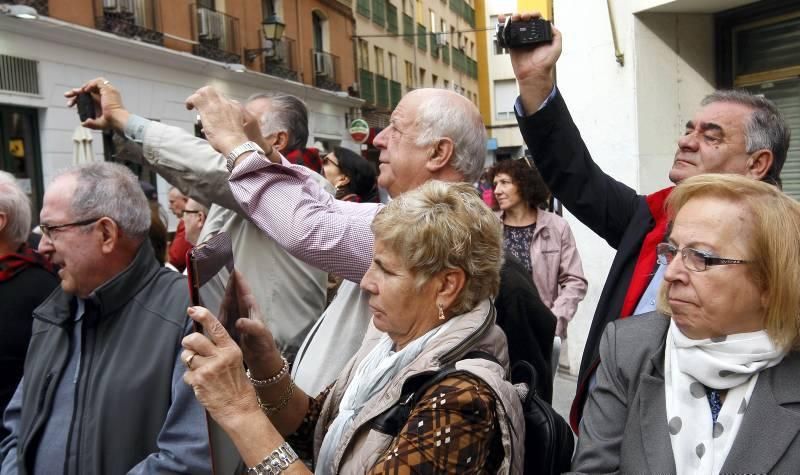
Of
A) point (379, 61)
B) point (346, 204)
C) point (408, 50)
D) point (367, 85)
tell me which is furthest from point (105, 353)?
point (408, 50)

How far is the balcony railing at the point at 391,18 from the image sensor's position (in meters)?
33.4

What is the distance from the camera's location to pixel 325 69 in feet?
84.4

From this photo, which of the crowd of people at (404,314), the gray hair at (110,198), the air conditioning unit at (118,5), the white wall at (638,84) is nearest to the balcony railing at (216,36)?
the air conditioning unit at (118,5)

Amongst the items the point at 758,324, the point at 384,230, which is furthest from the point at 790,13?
the point at 384,230

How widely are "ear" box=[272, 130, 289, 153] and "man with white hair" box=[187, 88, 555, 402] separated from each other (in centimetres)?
86

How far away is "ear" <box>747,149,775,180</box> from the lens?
2.82 m

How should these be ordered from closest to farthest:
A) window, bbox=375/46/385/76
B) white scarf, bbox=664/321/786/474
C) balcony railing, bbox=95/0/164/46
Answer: white scarf, bbox=664/321/786/474, balcony railing, bbox=95/0/164/46, window, bbox=375/46/385/76

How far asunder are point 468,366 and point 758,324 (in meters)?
0.75

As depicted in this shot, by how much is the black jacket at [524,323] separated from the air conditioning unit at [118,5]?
14587 mm

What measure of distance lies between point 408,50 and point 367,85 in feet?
21.9

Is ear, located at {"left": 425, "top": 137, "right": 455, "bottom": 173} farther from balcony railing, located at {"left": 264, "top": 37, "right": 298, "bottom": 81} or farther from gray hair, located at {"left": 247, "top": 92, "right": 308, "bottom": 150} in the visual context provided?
balcony railing, located at {"left": 264, "top": 37, "right": 298, "bottom": 81}

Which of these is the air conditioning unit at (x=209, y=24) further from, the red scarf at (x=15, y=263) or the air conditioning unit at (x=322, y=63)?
the red scarf at (x=15, y=263)

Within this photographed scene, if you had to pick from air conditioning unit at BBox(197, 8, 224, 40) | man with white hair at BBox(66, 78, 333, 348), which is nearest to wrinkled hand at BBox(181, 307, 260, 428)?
man with white hair at BBox(66, 78, 333, 348)

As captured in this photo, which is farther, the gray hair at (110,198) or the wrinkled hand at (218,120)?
the gray hair at (110,198)
